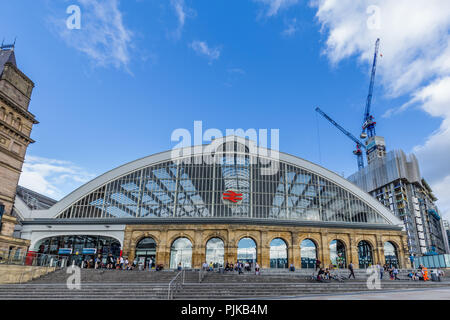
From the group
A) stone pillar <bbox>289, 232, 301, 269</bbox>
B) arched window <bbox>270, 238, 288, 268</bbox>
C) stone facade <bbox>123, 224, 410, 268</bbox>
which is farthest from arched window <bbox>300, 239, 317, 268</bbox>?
arched window <bbox>270, 238, 288, 268</bbox>

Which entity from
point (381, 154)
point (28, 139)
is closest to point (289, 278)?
point (28, 139)

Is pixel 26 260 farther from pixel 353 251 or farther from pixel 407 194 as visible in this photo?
pixel 407 194

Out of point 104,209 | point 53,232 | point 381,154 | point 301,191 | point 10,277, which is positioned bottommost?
point 10,277

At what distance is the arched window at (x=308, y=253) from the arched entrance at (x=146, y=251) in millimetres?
18256

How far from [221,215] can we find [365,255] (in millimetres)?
20528

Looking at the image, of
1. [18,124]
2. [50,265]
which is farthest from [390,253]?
[18,124]

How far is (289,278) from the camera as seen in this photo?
82.6 ft

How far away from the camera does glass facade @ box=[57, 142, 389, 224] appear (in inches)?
1437

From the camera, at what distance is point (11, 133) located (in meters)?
33.4

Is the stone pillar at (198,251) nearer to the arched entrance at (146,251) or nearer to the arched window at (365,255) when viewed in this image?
the arched entrance at (146,251)

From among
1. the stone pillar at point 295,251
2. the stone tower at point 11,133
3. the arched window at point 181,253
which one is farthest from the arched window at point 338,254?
the stone tower at point 11,133

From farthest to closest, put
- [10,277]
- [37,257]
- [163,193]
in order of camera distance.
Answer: [163,193] < [37,257] < [10,277]
